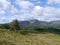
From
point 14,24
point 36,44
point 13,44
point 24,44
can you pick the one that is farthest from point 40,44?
point 14,24

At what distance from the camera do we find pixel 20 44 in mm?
34469

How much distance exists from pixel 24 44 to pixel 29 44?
120 cm

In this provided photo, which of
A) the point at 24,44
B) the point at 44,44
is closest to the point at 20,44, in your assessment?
the point at 24,44

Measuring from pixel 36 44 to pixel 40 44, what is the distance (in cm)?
97

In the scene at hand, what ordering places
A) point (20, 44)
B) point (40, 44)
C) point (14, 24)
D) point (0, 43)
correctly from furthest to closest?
point (14, 24), point (40, 44), point (20, 44), point (0, 43)

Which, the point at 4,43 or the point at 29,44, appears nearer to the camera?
the point at 4,43

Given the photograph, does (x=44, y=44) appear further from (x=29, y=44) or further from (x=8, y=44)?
(x=8, y=44)

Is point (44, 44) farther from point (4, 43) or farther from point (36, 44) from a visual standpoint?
point (4, 43)

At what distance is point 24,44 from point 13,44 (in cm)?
253

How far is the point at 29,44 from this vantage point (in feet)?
116

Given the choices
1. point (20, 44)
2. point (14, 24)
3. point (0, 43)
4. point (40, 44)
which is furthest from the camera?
point (14, 24)

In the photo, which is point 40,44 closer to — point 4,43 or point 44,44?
point 44,44

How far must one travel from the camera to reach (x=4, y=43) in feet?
104

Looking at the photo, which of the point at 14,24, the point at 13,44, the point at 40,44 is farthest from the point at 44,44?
the point at 14,24
